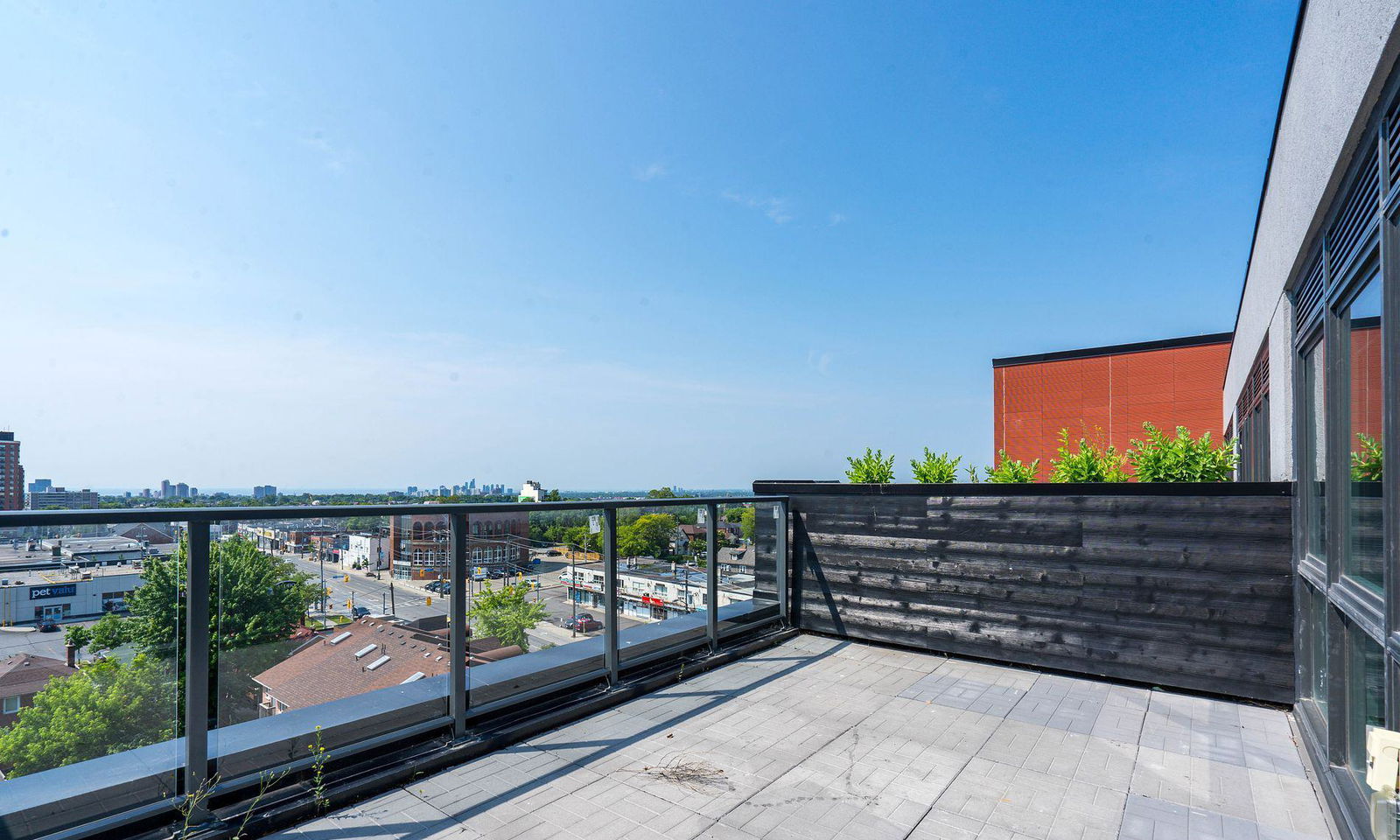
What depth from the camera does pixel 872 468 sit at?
5.77 m

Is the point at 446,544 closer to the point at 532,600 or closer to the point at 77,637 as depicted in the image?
the point at 532,600

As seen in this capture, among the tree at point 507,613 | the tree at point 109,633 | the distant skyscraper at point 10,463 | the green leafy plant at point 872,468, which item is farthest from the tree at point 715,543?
the distant skyscraper at point 10,463

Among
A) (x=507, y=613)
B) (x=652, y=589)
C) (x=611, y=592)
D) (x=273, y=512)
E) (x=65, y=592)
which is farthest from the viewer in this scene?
(x=652, y=589)

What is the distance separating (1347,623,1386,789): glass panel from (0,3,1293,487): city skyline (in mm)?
2960

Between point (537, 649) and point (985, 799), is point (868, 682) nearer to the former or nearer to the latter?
point (985, 799)

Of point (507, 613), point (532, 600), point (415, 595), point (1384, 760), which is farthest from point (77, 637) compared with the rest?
point (1384, 760)

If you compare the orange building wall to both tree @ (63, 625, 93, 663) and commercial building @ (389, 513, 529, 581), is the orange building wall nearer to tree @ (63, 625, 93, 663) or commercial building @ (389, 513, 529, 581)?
commercial building @ (389, 513, 529, 581)

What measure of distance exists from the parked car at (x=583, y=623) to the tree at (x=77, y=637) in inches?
83.7

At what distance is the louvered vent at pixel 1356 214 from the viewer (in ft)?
6.79

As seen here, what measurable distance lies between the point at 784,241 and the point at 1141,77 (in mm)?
8037

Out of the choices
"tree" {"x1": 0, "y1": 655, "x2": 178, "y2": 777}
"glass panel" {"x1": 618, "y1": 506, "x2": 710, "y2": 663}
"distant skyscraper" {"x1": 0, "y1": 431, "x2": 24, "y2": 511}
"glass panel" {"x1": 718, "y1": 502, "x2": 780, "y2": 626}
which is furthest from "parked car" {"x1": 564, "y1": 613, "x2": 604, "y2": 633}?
"distant skyscraper" {"x1": 0, "y1": 431, "x2": 24, "y2": 511}

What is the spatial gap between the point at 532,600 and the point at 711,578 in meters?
1.77

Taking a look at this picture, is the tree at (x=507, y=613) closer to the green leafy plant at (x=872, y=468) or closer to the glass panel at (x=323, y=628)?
the glass panel at (x=323, y=628)

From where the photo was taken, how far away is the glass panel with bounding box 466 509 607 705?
3342 mm
